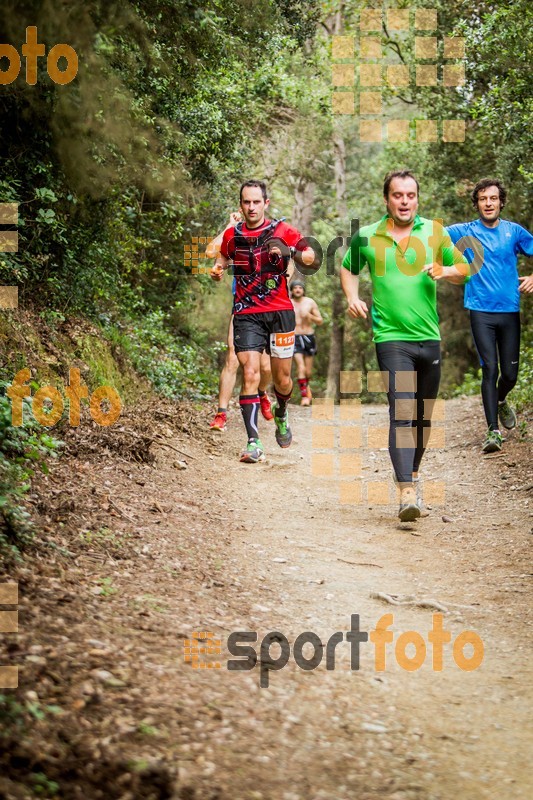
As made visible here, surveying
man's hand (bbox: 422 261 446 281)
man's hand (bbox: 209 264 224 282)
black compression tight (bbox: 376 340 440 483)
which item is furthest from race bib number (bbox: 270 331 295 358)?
man's hand (bbox: 422 261 446 281)

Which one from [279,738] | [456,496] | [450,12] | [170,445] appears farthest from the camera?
[450,12]

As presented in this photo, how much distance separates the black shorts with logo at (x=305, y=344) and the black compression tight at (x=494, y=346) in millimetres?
7899

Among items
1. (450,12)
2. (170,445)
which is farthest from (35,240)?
(450,12)

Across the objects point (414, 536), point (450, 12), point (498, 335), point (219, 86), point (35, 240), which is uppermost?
point (450, 12)

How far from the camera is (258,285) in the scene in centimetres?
814

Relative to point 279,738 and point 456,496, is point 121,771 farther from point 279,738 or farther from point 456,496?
point 456,496

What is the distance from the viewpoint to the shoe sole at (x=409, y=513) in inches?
249

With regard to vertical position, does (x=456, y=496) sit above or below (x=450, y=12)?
below

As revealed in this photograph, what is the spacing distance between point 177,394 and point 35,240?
3588 mm

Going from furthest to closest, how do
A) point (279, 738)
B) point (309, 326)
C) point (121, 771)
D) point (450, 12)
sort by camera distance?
1. point (450, 12)
2. point (309, 326)
3. point (279, 738)
4. point (121, 771)

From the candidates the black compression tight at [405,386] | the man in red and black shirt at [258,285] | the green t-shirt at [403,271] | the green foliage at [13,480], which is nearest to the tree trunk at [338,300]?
the man in red and black shirt at [258,285]

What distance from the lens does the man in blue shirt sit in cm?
867

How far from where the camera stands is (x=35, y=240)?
8.60 meters

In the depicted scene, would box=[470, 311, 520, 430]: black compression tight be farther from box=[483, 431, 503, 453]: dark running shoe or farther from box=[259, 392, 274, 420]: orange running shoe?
box=[259, 392, 274, 420]: orange running shoe
